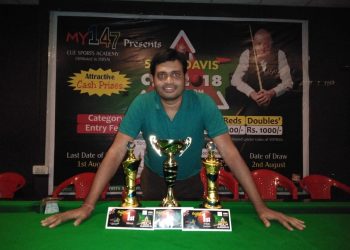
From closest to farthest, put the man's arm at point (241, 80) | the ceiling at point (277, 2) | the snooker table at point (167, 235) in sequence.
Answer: the snooker table at point (167, 235), the ceiling at point (277, 2), the man's arm at point (241, 80)

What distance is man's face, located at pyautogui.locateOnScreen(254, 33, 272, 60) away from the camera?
13.3 feet

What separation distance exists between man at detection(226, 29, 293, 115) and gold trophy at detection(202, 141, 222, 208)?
2.57 m

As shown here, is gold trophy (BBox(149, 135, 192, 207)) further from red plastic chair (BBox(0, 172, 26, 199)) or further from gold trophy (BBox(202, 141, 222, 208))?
red plastic chair (BBox(0, 172, 26, 199))

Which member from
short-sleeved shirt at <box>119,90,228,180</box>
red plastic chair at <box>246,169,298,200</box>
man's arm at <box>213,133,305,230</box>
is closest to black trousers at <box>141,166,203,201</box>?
short-sleeved shirt at <box>119,90,228,180</box>

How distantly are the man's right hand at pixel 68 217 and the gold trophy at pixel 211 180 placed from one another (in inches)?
23.8

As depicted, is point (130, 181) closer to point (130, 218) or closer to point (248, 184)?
point (130, 218)

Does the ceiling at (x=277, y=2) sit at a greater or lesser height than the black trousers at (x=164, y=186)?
greater

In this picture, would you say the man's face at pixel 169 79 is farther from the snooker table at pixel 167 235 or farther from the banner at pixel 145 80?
the banner at pixel 145 80

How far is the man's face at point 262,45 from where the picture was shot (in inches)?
A: 160


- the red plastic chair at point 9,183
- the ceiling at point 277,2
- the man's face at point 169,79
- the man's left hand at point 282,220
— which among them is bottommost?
the red plastic chair at point 9,183

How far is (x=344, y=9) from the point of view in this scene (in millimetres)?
4164

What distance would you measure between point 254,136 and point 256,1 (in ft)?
6.18

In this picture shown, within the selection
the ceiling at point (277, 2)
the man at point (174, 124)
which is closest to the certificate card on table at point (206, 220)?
the man at point (174, 124)

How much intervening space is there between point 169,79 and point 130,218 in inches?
38.2
